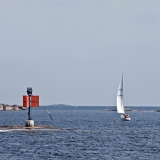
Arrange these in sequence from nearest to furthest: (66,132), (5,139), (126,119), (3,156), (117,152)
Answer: (3,156) → (117,152) → (5,139) → (66,132) → (126,119)

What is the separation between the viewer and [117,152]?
70.4 meters

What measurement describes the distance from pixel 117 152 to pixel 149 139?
21.0m

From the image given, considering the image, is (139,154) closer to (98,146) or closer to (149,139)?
(98,146)

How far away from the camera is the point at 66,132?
329ft

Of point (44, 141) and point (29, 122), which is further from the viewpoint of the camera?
point (29, 122)

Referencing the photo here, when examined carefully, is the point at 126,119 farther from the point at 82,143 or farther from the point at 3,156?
the point at 3,156

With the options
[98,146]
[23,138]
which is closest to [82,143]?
[98,146]

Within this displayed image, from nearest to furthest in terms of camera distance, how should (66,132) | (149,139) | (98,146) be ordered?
(98,146) → (149,139) → (66,132)

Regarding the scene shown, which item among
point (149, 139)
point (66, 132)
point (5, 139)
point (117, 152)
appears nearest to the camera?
point (117, 152)

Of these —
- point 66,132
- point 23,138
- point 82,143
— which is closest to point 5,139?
point 23,138

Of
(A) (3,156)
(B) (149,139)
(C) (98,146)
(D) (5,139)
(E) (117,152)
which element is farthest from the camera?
(B) (149,139)

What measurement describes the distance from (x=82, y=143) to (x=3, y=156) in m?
17.6

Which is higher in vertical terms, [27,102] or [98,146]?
[27,102]

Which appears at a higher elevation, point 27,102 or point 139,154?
point 27,102
